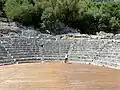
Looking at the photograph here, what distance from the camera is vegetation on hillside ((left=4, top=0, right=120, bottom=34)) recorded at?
3819 centimetres

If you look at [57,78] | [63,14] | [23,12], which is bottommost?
[57,78]

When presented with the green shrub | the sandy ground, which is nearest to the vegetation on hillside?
the green shrub

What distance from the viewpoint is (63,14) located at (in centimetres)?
4128

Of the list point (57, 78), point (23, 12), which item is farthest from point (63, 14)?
point (57, 78)

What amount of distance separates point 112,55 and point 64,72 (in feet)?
20.1

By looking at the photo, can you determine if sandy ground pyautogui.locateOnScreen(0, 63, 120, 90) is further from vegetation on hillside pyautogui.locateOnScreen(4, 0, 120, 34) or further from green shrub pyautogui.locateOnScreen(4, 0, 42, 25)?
vegetation on hillside pyautogui.locateOnScreen(4, 0, 120, 34)

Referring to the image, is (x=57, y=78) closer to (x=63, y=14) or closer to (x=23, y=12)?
(x=23, y=12)

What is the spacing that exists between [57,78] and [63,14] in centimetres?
2485

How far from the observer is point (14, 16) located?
1489 inches

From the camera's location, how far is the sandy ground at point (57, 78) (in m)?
14.9

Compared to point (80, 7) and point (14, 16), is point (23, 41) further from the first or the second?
point (80, 7)

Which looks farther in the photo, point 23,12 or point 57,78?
point 23,12

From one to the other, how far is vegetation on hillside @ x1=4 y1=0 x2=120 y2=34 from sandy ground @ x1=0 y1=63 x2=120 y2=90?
1711cm

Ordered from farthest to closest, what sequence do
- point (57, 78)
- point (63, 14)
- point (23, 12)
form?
point (63, 14), point (23, 12), point (57, 78)
